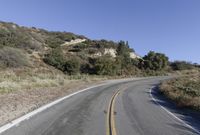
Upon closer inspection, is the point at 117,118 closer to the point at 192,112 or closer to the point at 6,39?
the point at 192,112

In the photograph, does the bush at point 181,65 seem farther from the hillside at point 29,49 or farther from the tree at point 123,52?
the tree at point 123,52

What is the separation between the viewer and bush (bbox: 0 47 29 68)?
36281 mm

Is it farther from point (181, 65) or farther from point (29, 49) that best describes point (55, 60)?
point (181, 65)

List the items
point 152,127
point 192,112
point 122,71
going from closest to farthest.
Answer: point 152,127 < point 192,112 < point 122,71

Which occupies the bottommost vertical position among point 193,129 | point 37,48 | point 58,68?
point 193,129

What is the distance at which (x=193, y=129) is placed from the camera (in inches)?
436

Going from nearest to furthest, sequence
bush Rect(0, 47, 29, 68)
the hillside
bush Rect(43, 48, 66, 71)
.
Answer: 1. bush Rect(0, 47, 29, 68)
2. the hillside
3. bush Rect(43, 48, 66, 71)

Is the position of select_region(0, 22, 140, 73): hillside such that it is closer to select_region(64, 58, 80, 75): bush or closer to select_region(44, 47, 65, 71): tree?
select_region(44, 47, 65, 71): tree

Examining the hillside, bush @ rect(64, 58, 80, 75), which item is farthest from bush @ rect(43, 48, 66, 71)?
bush @ rect(64, 58, 80, 75)

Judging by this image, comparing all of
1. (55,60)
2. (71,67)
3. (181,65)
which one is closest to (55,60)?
(55,60)

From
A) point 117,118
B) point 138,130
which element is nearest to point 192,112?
point 117,118

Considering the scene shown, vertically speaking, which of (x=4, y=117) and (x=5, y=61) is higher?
(x=5, y=61)

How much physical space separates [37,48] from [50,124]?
1804 inches

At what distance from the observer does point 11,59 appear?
36.9 m
